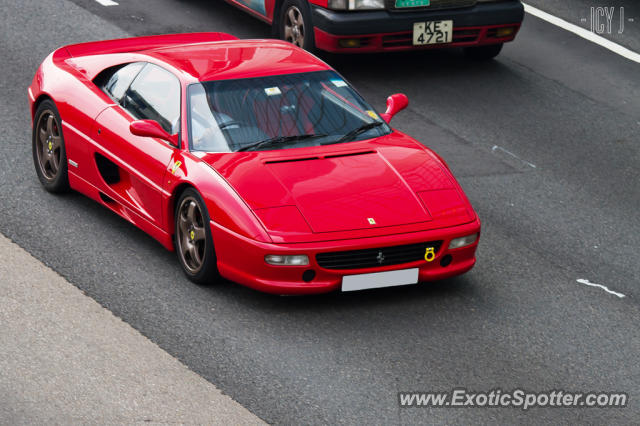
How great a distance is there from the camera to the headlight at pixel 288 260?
733cm

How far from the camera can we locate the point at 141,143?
27.3ft

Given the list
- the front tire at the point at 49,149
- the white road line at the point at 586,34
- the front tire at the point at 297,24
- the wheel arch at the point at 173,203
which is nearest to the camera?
the wheel arch at the point at 173,203

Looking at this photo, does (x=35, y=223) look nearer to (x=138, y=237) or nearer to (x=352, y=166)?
(x=138, y=237)

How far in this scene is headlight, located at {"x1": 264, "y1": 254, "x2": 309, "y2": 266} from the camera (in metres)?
7.33

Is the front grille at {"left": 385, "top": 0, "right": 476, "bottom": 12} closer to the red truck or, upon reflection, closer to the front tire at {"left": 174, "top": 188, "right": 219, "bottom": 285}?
the red truck

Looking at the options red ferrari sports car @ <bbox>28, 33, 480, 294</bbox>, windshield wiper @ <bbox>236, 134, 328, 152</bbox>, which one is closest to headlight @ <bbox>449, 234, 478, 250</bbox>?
red ferrari sports car @ <bbox>28, 33, 480, 294</bbox>

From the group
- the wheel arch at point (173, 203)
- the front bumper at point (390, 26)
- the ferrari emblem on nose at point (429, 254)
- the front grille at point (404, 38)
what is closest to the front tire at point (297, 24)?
the front bumper at point (390, 26)

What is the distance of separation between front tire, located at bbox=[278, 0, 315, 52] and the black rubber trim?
0.12 metres

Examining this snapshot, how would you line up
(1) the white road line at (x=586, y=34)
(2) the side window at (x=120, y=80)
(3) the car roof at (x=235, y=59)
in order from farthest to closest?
1. (1) the white road line at (x=586, y=34)
2. (2) the side window at (x=120, y=80)
3. (3) the car roof at (x=235, y=59)

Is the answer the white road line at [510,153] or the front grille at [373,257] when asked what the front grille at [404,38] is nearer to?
the white road line at [510,153]

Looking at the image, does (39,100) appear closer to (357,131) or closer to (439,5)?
(357,131)

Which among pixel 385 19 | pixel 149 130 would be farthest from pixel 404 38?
pixel 149 130

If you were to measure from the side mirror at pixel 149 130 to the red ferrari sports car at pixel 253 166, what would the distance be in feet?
0.04

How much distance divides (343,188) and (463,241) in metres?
0.82
